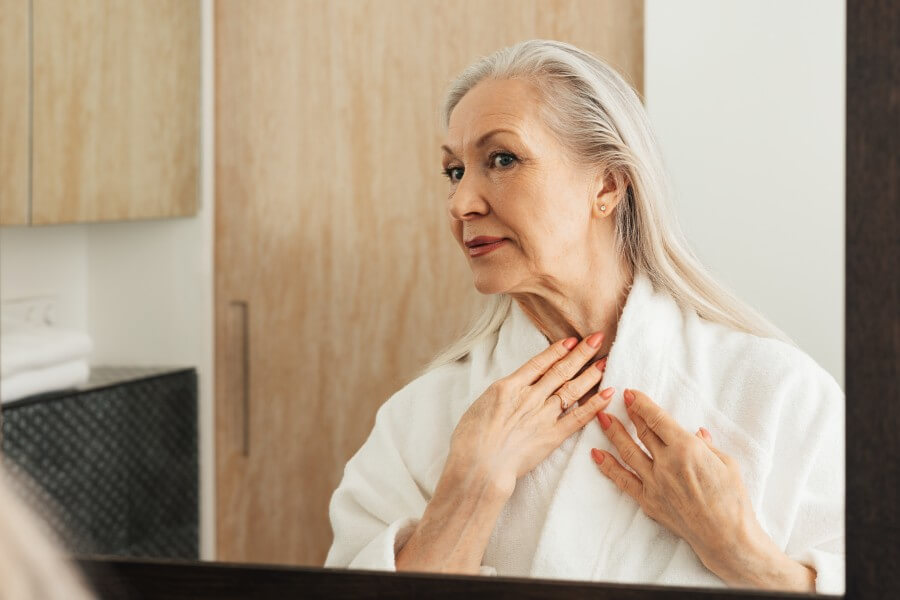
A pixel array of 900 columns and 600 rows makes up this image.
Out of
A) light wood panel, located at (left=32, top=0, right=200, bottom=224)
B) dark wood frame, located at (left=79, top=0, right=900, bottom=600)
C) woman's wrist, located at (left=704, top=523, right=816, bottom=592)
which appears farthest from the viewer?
light wood panel, located at (left=32, top=0, right=200, bottom=224)

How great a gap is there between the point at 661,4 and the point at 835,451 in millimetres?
247

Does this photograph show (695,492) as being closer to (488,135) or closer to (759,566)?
(759,566)

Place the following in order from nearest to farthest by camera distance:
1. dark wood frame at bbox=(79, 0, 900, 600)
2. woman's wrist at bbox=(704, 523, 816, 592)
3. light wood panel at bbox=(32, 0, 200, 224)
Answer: dark wood frame at bbox=(79, 0, 900, 600)
woman's wrist at bbox=(704, 523, 816, 592)
light wood panel at bbox=(32, 0, 200, 224)

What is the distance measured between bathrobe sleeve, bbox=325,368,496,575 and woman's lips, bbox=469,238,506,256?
7 centimetres

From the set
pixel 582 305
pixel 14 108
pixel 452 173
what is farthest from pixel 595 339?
pixel 14 108

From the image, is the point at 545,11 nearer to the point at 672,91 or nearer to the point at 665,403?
the point at 672,91

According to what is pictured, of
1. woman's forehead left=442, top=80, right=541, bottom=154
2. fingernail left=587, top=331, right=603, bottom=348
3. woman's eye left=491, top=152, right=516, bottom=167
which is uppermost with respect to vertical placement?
woman's forehead left=442, top=80, right=541, bottom=154

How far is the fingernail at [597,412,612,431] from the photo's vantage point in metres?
0.49

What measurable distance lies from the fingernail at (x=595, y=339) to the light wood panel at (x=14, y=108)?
37 centimetres

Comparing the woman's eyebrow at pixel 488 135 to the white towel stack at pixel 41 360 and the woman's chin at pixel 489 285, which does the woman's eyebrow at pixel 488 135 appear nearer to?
the woman's chin at pixel 489 285

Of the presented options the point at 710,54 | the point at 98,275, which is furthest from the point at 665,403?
the point at 98,275

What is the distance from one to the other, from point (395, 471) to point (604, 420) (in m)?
0.12

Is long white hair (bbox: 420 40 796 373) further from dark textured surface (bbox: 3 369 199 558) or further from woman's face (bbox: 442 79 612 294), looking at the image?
dark textured surface (bbox: 3 369 199 558)

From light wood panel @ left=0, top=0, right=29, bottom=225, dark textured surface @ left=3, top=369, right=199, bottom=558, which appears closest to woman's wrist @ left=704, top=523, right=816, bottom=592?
dark textured surface @ left=3, top=369, right=199, bottom=558
